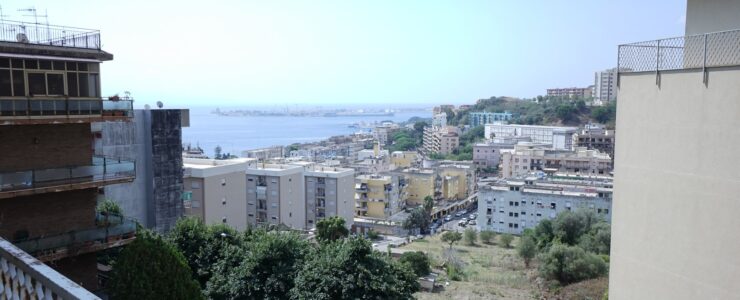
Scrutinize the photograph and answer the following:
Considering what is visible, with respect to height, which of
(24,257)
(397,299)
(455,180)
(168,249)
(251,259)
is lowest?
(455,180)

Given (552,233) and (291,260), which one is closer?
(291,260)

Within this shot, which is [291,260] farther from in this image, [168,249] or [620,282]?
[620,282]

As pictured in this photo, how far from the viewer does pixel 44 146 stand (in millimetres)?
6617

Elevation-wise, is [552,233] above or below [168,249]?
below

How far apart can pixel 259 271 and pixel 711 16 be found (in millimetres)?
6233

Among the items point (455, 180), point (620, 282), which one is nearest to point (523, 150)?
point (455, 180)

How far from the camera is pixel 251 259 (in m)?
7.83

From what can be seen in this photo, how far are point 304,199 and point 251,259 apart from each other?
18948 millimetres

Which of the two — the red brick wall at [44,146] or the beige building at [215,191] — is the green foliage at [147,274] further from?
the beige building at [215,191]

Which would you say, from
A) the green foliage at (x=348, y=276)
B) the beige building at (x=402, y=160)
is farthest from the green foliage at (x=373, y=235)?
the green foliage at (x=348, y=276)

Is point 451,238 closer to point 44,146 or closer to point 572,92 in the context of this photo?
point 44,146

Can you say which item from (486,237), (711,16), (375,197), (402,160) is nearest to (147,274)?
(711,16)

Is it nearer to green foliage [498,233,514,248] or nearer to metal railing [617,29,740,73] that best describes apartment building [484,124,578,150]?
green foliage [498,233,514,248]

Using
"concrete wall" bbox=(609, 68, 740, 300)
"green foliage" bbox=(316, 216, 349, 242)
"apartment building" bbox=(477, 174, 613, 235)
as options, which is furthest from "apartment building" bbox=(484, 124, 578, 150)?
"concrete wall" bbox=(609, 68, 740, 300)
